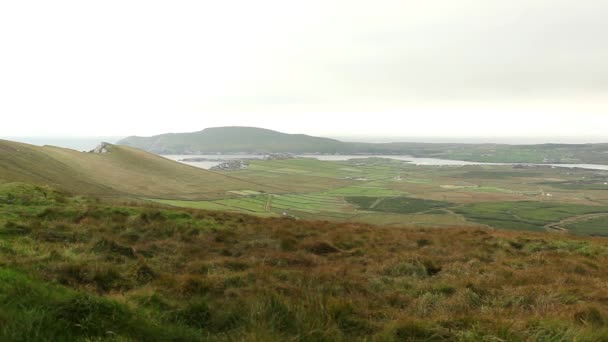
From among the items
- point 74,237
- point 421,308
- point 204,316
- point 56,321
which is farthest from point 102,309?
point 74,237

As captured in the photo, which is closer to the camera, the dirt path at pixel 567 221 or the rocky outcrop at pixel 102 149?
the dirt path at pixel 567 221

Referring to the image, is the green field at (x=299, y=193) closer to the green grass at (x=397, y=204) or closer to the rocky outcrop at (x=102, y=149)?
the green grass at (x=397, y=204)

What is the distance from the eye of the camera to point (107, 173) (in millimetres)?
65125

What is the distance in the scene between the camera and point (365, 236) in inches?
734

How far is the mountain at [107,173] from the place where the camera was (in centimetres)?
4450

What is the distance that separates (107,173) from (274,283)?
66135 mm

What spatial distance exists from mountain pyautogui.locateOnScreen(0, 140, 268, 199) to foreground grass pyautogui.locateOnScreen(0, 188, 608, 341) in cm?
2377

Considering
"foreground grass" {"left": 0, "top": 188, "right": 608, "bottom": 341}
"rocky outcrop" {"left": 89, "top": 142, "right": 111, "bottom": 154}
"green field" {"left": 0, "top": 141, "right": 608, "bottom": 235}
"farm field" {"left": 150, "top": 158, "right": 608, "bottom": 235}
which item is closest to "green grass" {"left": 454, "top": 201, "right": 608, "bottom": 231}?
"farm field" {"left": 150, "top": 158, "right": 608, "bottom": 235}

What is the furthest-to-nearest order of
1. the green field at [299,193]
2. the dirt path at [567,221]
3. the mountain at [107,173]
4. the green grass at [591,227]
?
the dirt path at [567,221], the green grass at [591,227], the green field at [299,193], the mountain at [107,173]

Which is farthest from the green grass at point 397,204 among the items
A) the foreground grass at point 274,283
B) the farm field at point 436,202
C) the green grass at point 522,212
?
the foreground grass at point 274,283

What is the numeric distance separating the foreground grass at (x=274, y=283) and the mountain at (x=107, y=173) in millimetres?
23768

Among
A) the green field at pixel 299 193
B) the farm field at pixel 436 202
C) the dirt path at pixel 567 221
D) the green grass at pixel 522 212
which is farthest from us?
the green grass at pixel 522 212

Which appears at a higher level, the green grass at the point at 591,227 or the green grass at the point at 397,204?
the green grass at the point at 397,204

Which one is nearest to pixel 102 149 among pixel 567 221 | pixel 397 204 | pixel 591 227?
pixel 397 204
